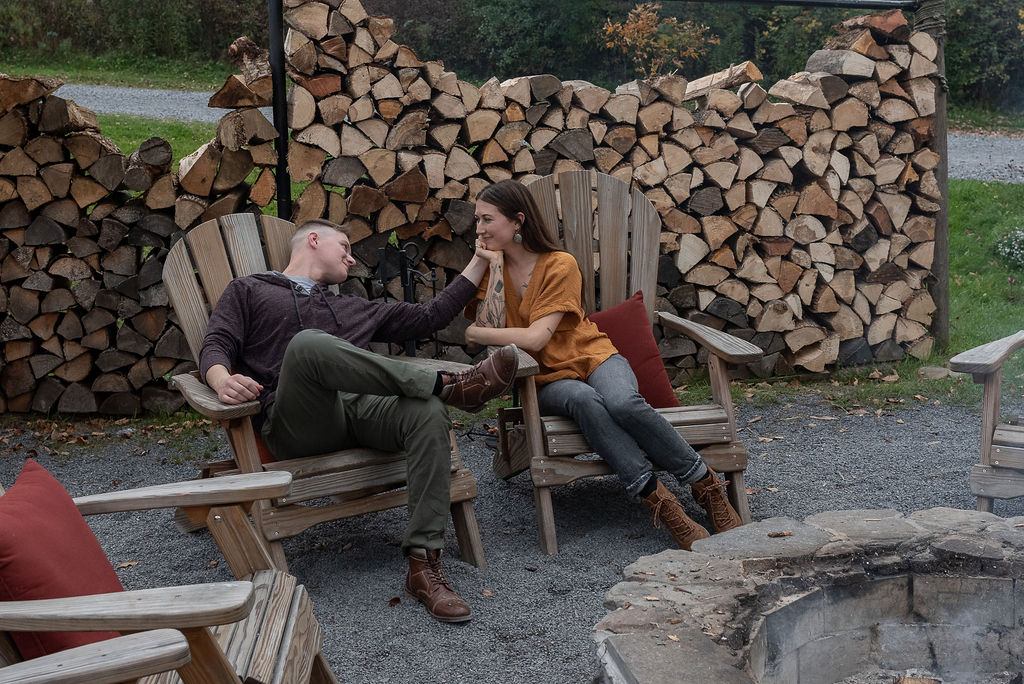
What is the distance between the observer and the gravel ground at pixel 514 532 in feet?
7.80

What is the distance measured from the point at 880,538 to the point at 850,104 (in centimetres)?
289

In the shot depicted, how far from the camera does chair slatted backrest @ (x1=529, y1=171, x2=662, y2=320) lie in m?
3.42

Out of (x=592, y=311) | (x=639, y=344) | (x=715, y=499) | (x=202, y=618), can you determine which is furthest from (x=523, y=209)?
(x=202, y=618)

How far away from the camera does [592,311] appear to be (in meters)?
3.46

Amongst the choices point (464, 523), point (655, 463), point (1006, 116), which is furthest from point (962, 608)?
point (1006, 116)

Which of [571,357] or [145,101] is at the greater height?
[145,101]

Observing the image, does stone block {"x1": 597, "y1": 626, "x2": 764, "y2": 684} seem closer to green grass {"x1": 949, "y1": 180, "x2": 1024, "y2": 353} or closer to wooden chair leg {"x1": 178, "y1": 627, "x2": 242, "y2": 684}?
wooden chair leg {"x1": 178, "y1": 627, "x2": 242, "y2": 684}

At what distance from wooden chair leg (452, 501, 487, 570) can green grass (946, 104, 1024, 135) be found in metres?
10.4

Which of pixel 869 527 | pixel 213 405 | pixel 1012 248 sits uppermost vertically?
pixel 213 405

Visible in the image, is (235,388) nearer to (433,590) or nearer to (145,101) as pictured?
(433,590)

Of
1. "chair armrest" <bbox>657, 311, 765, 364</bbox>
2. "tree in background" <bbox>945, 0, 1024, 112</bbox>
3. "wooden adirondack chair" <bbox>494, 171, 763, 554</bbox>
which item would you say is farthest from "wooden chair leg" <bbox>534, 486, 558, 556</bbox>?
"tree in background" <bbox>945, 0, 1024, 112</bbox>

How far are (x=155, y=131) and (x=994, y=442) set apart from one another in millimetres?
7636

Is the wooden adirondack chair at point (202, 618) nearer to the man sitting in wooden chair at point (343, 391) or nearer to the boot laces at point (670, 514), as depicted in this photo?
the man sitting in wooden chair at point (343, 391)

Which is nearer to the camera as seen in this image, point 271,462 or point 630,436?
point 271,462
